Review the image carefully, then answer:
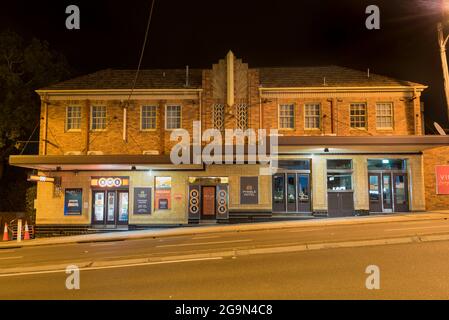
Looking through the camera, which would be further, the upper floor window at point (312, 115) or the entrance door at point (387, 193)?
the upper floor window at point (312, 115)

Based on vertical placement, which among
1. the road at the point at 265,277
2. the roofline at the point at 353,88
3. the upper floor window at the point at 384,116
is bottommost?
the road at the point at 265,277

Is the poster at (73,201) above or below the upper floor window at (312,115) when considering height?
below

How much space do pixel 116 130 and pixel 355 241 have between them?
16.1 metres

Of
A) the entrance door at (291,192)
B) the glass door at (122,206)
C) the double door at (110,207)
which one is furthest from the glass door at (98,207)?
the entrance door at (291,192)

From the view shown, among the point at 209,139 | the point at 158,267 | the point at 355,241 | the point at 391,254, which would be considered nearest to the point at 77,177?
the point at 209,139

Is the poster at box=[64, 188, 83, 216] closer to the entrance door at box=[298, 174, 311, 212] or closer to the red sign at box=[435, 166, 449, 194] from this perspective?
the entrance door at box=[298, 174, 311, 212]

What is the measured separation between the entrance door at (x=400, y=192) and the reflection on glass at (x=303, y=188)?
497 cm

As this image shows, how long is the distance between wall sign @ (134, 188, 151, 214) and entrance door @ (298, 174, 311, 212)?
8.57 metres

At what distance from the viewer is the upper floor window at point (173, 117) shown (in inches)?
933

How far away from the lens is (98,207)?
2317cm

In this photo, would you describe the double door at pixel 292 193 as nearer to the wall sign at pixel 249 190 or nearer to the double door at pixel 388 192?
the wall sign at pixel 249 190

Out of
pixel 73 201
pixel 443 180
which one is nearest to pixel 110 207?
pixel 73 201

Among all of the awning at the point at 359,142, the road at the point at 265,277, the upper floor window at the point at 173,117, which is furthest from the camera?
the upper floor window at the point at 173,117

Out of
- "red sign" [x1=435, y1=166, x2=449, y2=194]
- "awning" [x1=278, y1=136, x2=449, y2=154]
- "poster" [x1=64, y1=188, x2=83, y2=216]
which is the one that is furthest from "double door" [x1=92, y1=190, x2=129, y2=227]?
"red sign" [x1=435, y1=166, x2=449, y2=194]
